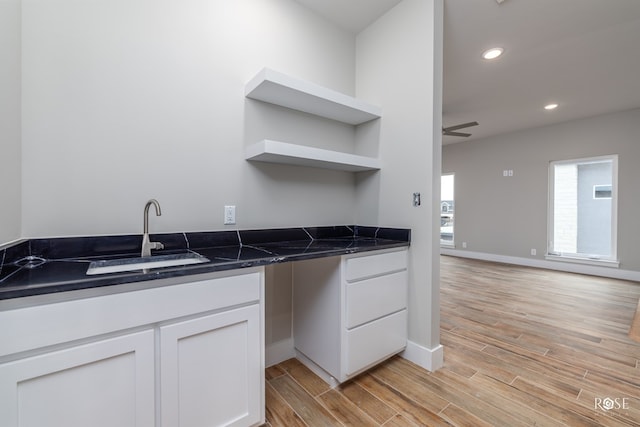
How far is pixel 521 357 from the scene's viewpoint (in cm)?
203

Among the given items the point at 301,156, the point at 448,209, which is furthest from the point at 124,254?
the point at 448,209

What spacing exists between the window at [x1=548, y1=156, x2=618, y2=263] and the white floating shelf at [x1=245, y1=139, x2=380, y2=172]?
475cm

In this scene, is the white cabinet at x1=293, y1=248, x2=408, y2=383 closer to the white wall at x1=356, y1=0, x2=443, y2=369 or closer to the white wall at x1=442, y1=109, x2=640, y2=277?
the white wall at x1=356, y1=0, x2=443, y2=369

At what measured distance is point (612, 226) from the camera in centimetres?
437

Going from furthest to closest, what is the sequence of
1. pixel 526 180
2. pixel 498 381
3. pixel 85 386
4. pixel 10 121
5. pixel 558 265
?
pixel 526 180 → pixel 558 265 → pixel 498 381 → pixel 10 121 → pixel 85 386

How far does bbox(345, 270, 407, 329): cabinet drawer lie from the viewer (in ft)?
5.34

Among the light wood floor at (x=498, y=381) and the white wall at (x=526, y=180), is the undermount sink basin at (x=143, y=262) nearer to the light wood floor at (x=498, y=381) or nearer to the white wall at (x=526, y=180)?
the light wood floor at (x=498, y=381)

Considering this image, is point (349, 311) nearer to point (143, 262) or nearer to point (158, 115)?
point (143, 262)

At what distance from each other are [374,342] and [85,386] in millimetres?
1446

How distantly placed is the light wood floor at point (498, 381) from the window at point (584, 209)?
2.11 meters

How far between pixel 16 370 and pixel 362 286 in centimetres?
145

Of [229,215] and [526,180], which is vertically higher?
[526,180]

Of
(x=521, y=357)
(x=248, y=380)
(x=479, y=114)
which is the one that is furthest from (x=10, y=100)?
(x=479, y=114)

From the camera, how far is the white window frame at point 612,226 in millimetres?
4324
